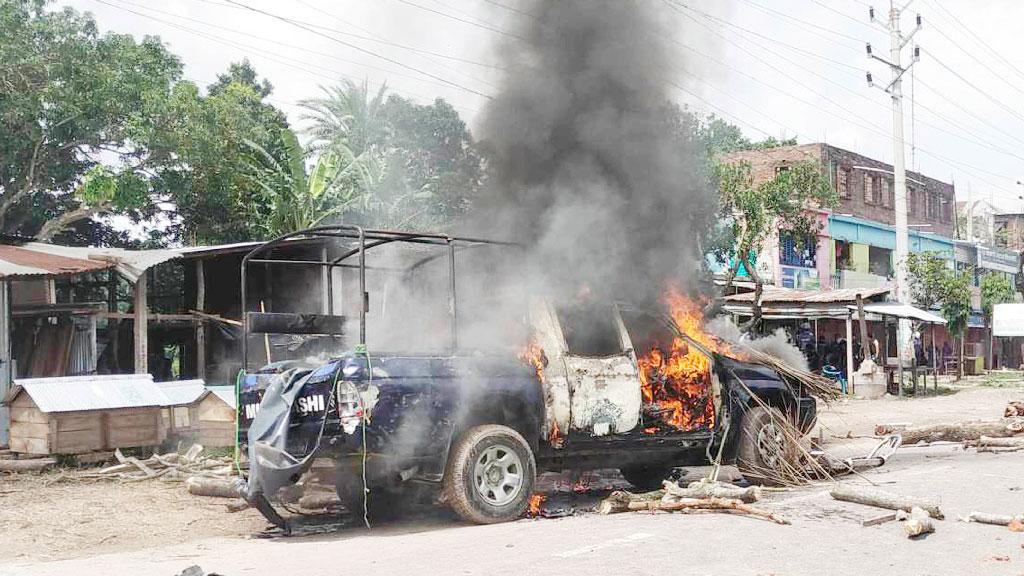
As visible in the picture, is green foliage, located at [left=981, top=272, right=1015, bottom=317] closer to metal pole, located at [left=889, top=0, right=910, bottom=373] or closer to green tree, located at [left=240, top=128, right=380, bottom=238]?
metal pole, located at [left=889, top=0, right=910, bottom=373]

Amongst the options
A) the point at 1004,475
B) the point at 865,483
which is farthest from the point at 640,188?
the point at 1004,475

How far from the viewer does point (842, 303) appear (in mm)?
24938

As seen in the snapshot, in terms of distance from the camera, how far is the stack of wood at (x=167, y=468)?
10219 mm

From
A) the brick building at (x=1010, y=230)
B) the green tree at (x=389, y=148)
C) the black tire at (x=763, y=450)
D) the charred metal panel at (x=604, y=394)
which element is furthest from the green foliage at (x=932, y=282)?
the brick building at (x=1010, y=230)

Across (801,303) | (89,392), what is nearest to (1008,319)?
(801,303)

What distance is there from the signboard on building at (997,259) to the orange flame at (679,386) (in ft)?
160

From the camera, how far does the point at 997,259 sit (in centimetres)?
5281

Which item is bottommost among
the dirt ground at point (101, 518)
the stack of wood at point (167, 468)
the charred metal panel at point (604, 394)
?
the dirt ground at point (101, 518)

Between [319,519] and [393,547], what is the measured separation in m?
1.94

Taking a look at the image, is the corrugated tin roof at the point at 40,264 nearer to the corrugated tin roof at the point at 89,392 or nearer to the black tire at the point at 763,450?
the corrugated tin roof at the point at 89,392

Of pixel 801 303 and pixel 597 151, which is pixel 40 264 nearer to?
pixel 597 151

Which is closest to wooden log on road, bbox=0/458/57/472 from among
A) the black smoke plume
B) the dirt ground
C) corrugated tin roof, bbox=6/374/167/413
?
the dirt ground

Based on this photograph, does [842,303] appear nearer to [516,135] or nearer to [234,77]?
[516,135]

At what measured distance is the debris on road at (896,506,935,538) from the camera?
6.39m
